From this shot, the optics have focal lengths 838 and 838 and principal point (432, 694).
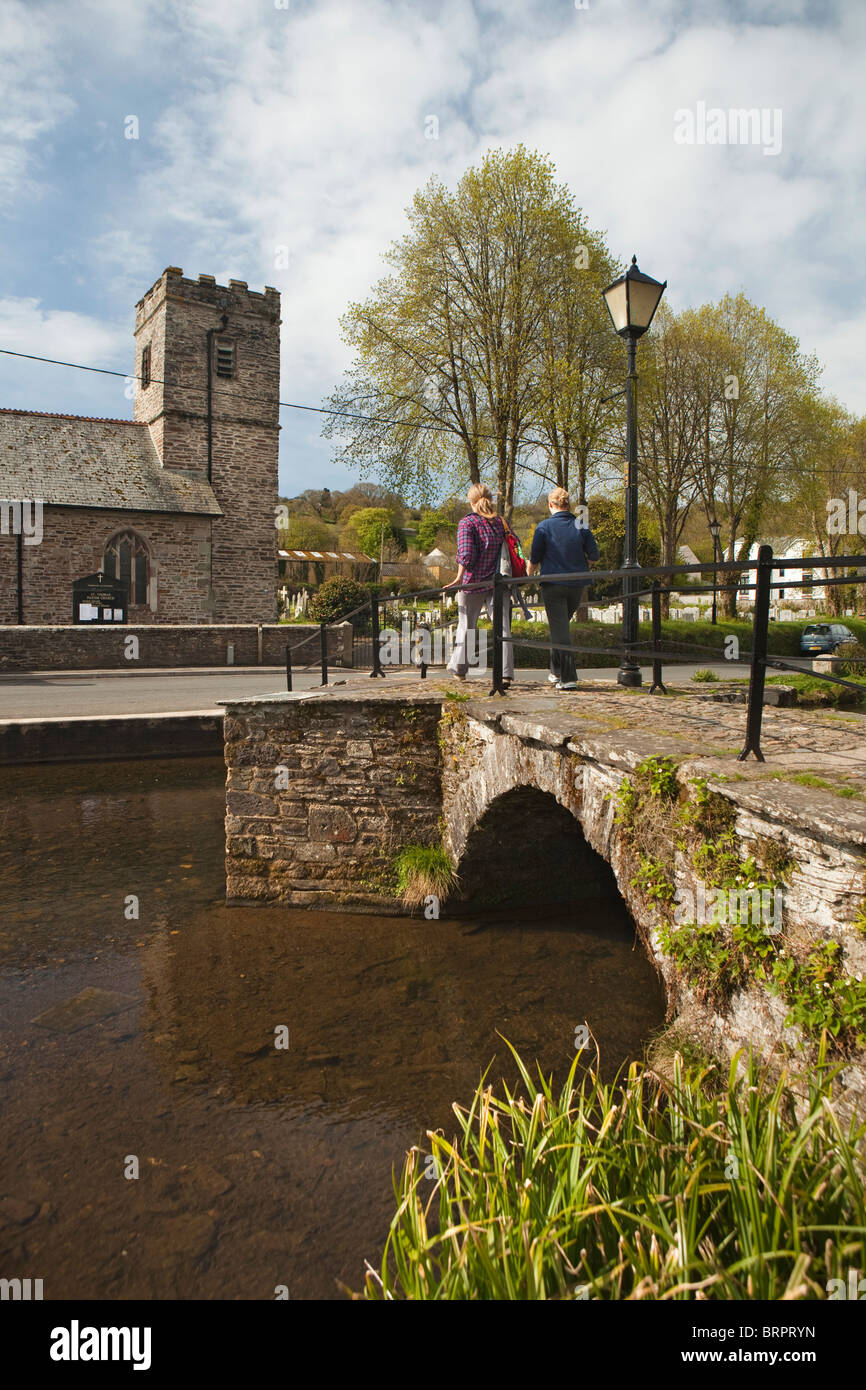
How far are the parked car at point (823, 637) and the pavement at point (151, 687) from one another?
743 cm

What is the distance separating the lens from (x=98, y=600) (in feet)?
80.5

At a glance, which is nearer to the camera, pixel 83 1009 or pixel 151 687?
pixel 83 1009

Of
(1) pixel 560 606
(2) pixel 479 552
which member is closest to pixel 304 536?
(2) pixel 479 552

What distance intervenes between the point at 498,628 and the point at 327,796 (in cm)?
197

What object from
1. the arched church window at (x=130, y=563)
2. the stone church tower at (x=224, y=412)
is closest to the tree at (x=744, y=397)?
the stone church tower at (x=224, y=412)

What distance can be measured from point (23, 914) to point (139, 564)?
20333 mm

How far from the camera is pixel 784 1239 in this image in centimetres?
224

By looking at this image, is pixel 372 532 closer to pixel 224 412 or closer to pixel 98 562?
pixel 224 412

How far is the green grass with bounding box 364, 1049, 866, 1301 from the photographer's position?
2102 mm

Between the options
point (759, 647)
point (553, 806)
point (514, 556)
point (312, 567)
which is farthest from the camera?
point (312, 567)

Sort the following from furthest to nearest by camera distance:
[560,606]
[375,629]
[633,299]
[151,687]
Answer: [151,687] < [375,629] < [633,299] < [560,606]

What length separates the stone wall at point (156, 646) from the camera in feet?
59.5
